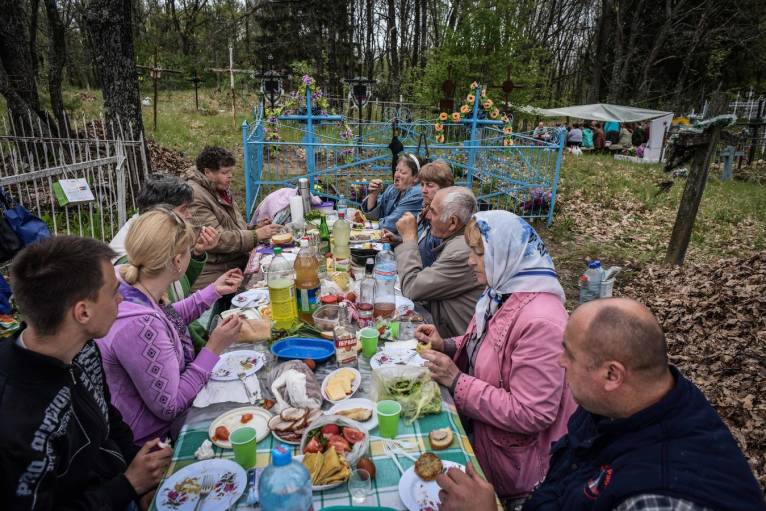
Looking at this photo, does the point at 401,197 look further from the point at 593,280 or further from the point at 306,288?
the point at 306,288

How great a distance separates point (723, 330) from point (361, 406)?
16.0ft

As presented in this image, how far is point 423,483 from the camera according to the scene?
1589 mm

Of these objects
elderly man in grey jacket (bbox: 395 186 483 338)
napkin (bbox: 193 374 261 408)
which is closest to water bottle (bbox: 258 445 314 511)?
napkin (bbox: 193 374 261 408)

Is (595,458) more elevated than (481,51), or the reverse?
(481,51)

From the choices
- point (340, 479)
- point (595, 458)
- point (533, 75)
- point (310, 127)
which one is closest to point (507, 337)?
point (595, 458)

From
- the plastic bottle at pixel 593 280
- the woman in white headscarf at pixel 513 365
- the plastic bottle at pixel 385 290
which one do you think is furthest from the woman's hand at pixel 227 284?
the plastic bottle at pixel 593 280

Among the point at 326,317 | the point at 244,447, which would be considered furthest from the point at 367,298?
the point at 244,447

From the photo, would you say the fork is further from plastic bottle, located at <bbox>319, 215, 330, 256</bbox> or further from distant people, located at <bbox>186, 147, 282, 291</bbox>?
distant people, located at <bbox>186, 147, 282, 291</bbox>

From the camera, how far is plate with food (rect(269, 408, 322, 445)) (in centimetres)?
180

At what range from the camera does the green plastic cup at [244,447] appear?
1.64 metres

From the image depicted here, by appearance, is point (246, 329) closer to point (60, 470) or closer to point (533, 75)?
point (60, 470)

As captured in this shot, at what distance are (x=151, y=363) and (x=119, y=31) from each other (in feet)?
22.9

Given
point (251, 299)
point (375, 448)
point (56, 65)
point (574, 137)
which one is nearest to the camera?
point (375, 448)

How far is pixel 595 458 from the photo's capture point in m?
1.54
